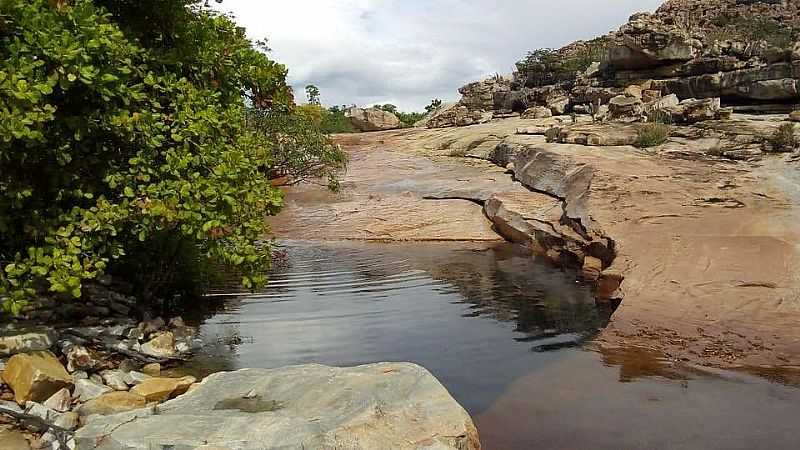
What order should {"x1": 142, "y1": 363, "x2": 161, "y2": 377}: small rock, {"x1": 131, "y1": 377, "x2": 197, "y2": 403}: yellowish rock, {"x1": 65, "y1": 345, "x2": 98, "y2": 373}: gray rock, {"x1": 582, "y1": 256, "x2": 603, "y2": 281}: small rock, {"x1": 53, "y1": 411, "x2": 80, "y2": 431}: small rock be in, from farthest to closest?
{"x1": 582, "y1": 256, "x2": 603, "y2": 281}: small rock → {"x1": 142, "y1": 363, "x2": 161, "y2": 377}: small rock → {"x1": 65, "y1": 345, "x2": 98, "y2": 373}: gray rock → {"x1": 131, "y1": 377, "x2": 197, "y2": 403}: yellowish rock → {"x1": 53, "y1": 411, "x2": 80, "y2": 431}: small rock

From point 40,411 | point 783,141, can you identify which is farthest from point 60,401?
point 783,141

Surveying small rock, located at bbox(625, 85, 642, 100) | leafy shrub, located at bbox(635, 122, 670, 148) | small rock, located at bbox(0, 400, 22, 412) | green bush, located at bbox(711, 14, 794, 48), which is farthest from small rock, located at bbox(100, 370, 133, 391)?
green bush, located at bbox(711, 14, 794, 48)

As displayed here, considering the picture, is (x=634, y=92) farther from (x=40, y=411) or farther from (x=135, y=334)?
(x=40, y=411)

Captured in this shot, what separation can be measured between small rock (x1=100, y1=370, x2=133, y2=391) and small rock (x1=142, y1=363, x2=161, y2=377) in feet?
1.26

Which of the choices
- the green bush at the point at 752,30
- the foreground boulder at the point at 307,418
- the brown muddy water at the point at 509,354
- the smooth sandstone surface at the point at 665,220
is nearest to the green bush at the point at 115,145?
the brown muddy water at the point at 509,354

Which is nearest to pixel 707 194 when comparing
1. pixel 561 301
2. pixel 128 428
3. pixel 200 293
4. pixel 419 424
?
pixel 561 301

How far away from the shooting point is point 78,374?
6508 mm

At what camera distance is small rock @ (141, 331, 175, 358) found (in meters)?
7.66

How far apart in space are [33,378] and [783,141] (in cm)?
1916

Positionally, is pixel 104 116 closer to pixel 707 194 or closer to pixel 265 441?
pixel 265 441

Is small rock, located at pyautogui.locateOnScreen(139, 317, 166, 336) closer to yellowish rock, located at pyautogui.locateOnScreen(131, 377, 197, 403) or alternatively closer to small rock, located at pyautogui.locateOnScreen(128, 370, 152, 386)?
small rock, located at pyautogui.locateOnScreen(128, 370, 152, 386)

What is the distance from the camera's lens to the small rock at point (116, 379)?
21.4ft

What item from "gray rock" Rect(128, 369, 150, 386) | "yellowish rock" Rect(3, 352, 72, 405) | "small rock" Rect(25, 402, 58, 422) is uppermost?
"yellowish rock" Rect(3, 352, 72, 405)

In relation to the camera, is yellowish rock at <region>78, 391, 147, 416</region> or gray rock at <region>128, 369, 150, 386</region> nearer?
yellowish rock at <region>78, 391, 147, 416</region>
